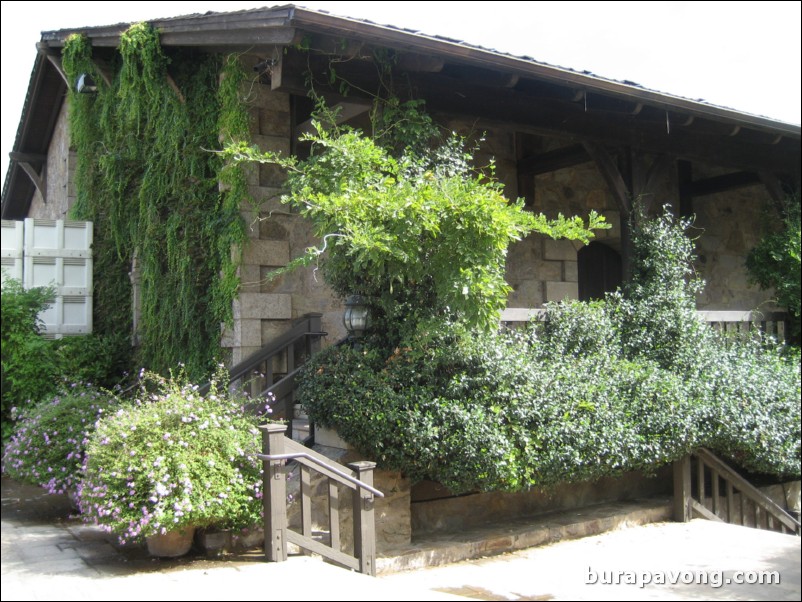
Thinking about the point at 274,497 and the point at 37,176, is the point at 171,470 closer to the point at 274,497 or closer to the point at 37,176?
the point at 274,497

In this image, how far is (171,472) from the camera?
5227 millimetres

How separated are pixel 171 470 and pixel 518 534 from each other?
291cm

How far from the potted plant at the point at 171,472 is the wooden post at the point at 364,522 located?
2.25 feet

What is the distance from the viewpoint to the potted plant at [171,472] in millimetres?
5141

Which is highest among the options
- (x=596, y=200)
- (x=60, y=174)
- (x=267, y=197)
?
(x=60, y=174)

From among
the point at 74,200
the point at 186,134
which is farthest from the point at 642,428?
the point at 74,200

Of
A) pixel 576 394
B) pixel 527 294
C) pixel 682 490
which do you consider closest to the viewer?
pixel 576 394

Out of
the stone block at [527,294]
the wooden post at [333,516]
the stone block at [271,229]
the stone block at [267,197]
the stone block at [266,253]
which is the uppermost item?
the stone block at [267,197]

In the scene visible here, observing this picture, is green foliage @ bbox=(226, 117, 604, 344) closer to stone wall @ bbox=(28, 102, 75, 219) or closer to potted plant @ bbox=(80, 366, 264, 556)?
potted plant @ bbox=(80, 366, 264, 556)

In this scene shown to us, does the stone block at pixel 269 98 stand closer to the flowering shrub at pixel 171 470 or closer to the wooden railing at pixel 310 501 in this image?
the flowering shrub at pixel 171 470

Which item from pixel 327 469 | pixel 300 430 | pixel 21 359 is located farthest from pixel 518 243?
pixel 21 359

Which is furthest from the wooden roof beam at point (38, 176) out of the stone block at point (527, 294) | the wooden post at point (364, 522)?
the wooden post at point (364, 522)

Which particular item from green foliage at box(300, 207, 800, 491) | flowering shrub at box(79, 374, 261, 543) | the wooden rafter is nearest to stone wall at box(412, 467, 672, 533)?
green foliage at box(300, 207, 800, 491)

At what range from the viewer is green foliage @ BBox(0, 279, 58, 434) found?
27.9ft
